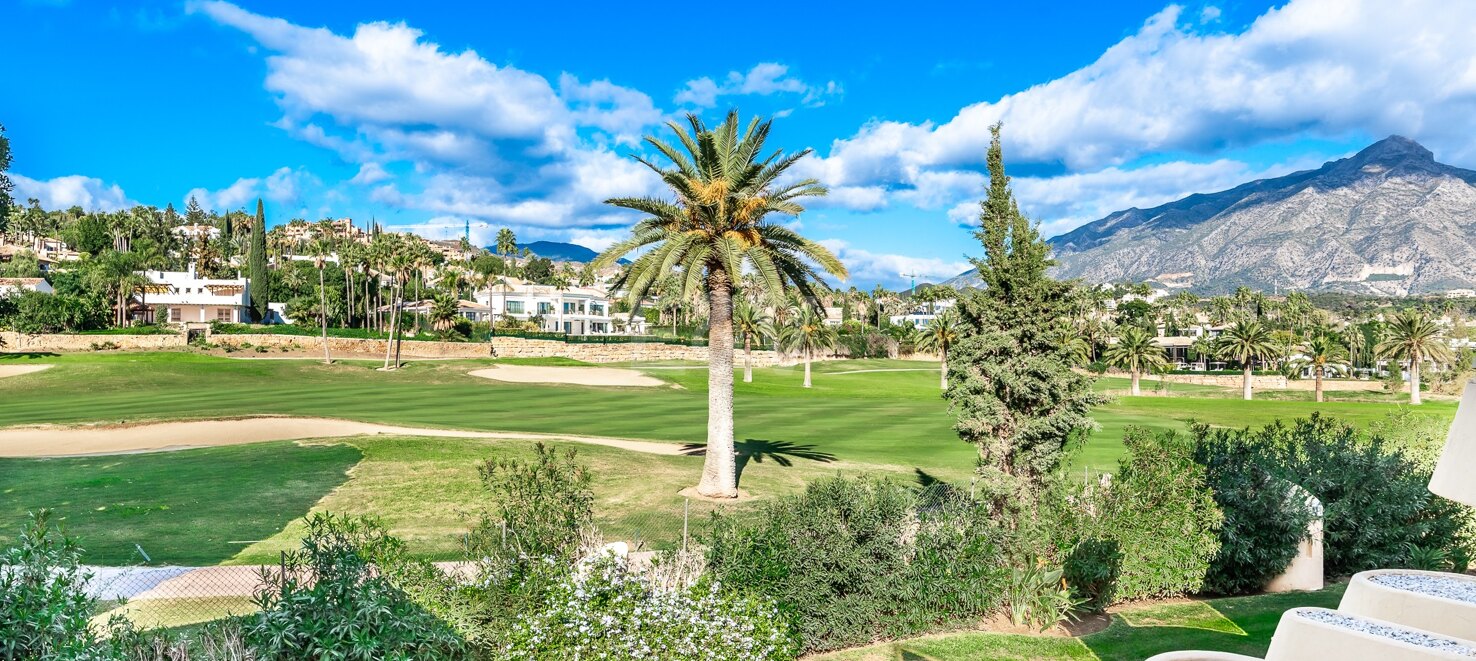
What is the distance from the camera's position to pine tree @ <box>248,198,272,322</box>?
298 feet

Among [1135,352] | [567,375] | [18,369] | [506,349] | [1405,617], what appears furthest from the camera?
[506,349]

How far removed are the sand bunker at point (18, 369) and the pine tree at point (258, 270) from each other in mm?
38221

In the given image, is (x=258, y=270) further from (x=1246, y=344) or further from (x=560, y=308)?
(x=1246, y=344)

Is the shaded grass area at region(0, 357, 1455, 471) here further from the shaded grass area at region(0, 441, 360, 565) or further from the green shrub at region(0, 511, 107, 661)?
the green shrub at region(0, 511, 107, 661)

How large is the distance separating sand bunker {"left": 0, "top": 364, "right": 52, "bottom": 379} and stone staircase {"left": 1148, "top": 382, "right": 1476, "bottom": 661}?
66085mm

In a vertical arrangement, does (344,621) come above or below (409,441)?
above

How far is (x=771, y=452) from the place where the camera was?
A: 27422 millimetres

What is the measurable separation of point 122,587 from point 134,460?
12.9 meters

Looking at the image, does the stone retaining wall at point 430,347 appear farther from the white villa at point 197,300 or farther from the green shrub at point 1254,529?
the green shrub at point 1254,529

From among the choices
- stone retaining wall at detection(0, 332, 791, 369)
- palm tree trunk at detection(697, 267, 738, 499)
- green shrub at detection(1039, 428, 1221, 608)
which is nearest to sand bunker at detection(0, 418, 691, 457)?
palm tree trunk at detection(697, 267, 738, 499)

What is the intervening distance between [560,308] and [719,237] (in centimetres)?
9290

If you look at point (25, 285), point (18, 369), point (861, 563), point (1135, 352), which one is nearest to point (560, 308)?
point (25, 285)

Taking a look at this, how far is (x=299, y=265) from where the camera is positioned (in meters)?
118

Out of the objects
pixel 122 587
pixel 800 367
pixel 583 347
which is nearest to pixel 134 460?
pixel 122 587
